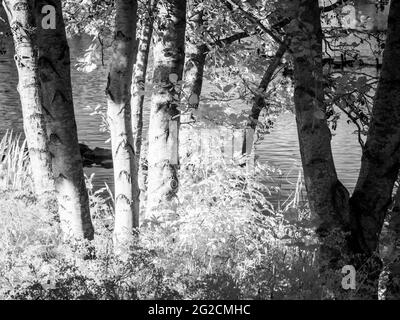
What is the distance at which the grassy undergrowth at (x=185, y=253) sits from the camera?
519cm

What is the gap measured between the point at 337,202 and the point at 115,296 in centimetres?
204

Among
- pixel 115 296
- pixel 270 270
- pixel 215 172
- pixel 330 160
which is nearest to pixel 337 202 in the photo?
pixel 330 160

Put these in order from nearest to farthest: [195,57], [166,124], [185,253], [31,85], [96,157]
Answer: [185,253]
[166,124]
[31,85]
[195,57]
[96,157]

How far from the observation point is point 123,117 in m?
7.43

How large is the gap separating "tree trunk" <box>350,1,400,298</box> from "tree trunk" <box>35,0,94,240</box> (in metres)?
2.79

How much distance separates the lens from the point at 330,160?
19.2 ft

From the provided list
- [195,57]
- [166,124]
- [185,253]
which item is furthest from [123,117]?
[195,57]

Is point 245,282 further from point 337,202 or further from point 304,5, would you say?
point 304,5

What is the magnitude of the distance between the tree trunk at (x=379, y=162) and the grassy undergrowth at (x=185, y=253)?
48cm

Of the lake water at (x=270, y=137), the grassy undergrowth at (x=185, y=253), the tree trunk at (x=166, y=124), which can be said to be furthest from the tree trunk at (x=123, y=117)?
the lake water at (x=270, y=137)

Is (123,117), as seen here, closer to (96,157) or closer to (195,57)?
(195,57)

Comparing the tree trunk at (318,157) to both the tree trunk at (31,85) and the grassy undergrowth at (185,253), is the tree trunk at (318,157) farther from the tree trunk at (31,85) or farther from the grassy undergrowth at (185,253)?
the tree trunk at (31,85)

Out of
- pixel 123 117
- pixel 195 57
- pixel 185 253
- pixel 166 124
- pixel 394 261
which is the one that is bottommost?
pixel 185 253

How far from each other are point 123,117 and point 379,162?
9.41 ft
